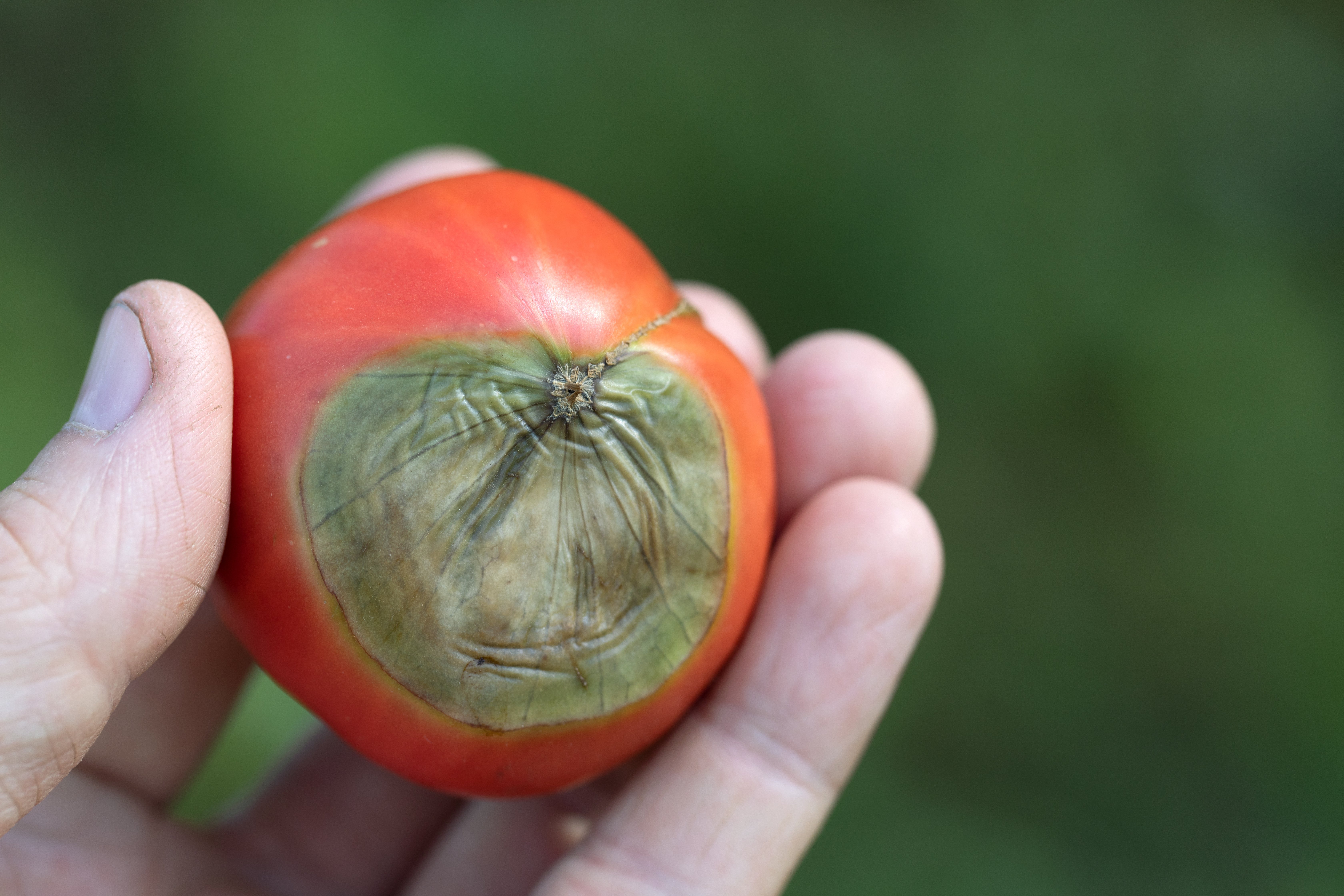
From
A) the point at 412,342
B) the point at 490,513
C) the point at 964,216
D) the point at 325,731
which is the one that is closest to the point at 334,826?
the point at 325,731

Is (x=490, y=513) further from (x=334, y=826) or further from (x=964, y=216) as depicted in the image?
(x=964, y=216)

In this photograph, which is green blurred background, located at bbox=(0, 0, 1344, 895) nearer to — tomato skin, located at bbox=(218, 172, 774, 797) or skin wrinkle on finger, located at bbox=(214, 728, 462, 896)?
skin wrinkle on finger, located at bbox=(214, 728, 462, 896)

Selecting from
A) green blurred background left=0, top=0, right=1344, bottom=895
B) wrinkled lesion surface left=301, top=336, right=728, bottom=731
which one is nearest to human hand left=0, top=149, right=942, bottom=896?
wrinkled lesion surface left=301, top=336, right=728, bottom=731

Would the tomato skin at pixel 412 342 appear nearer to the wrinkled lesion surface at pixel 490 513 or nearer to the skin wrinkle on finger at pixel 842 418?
the wrinkled lesion surface at pixel 490 513

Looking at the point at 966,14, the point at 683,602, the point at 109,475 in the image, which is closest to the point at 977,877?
the point at 683,602

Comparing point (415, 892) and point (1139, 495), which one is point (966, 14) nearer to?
point (1139, 495)

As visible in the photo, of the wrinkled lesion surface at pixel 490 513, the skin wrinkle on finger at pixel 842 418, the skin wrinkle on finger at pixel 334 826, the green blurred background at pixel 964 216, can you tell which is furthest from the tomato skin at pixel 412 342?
the green blurred background at pixel 964 216
